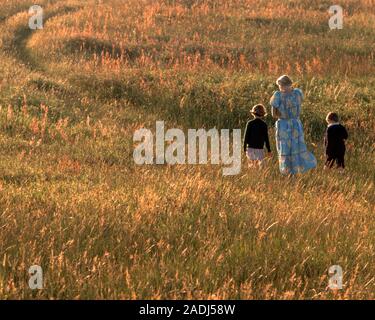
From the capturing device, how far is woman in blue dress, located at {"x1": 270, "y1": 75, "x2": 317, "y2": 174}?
360 inches

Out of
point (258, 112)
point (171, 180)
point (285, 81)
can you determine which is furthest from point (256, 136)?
point (171, 180)

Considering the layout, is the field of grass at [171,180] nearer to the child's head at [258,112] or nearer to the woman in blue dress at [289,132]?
the woman in blue dress at [289,132]

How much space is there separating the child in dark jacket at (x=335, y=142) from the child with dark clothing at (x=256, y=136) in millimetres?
983

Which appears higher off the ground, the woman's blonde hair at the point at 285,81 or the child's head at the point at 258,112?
the woman's blonde hair at the point at 285,81

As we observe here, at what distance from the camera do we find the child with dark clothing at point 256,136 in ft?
30.5

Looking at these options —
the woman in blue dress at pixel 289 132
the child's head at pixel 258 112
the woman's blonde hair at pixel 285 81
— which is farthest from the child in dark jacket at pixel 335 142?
the child's head at pixel 258 112

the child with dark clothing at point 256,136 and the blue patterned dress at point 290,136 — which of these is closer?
the blue patterned dress at point 290,136

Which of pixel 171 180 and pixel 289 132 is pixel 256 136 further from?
pixel 171 180

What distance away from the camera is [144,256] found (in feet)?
16.5

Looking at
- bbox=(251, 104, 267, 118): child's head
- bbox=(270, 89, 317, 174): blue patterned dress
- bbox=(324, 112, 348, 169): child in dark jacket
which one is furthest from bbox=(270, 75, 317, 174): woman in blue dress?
bbox=(324, 112, 348, 169): child in dark jacket

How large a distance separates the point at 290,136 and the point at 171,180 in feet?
9.10

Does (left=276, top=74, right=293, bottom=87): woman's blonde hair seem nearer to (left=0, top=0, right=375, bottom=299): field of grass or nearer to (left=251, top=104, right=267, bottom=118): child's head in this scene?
(left=251, top=104, right=267, bottom=118): child's head
